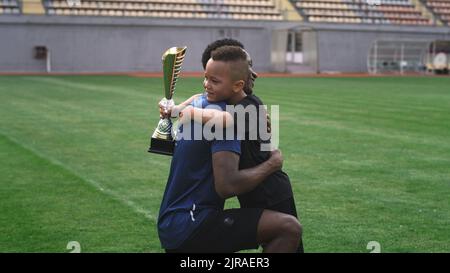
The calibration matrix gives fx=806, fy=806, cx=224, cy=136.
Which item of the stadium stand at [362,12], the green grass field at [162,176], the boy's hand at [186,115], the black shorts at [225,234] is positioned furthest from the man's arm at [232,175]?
the stadium stand at [362,12]

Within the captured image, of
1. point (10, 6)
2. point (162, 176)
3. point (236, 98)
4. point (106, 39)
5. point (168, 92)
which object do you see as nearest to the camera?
point (236, 98)

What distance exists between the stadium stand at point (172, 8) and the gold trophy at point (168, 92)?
37.2 m

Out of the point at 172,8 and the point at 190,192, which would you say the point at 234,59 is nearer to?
the point at 190,192

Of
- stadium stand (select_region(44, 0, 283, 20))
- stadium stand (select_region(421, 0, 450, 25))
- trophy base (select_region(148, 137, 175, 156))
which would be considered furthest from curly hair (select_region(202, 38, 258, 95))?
stadium stand (select_region(421, 0, 450, 25))

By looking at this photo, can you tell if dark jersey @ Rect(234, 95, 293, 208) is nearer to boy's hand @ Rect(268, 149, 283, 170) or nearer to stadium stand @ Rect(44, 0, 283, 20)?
boy's hand @ Rect(268, 149, 283, 170)

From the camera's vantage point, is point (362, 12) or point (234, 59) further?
point (362, 12)

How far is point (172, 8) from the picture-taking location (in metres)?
43.5

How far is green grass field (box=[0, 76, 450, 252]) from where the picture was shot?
638 cm

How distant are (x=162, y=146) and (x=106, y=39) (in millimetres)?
36936

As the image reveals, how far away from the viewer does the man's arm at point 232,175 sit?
12.3 ft

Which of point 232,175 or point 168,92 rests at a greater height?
point 168,92

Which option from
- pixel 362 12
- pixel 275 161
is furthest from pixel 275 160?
pixel 362 12

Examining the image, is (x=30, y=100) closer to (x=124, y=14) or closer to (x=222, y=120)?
(x=222, y=120)

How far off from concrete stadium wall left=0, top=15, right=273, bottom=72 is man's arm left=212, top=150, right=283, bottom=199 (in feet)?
118
